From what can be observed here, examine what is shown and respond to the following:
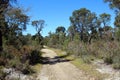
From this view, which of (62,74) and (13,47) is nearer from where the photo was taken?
(62,74)

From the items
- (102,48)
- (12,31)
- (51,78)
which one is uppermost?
(12,31)

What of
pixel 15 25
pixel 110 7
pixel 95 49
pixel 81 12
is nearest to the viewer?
pixel 110 7

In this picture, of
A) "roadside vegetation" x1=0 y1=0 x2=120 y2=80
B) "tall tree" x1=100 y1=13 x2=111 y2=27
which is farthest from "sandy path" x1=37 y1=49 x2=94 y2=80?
"tall tree" x1=100 y1=13 x2=111 y2=27

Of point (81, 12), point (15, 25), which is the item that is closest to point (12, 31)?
point (15, 25)

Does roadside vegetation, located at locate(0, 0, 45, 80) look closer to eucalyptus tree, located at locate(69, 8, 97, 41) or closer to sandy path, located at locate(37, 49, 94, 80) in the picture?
sandy path, located at locate(37, 49, 94, 80)

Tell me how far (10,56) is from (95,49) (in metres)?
11.1

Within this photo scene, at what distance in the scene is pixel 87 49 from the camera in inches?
1248

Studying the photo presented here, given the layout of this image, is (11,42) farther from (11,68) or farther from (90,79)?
(90,79)

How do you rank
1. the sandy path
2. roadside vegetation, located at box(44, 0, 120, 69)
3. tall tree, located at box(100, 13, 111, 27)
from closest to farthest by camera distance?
the sandy path
roadside vegetation, located at box(44, 0, 120, 69)
tall tree, located at box(100, 13, 111, 27)

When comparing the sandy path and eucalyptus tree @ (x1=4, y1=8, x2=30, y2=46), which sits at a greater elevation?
eucalyptus tree @ (x1=4, y1=8, x2=30, y2=46)

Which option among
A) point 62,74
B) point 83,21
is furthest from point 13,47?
point 83,21

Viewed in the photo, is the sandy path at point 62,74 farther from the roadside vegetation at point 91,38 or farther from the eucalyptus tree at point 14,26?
the eucalyptus tree at point 14,26

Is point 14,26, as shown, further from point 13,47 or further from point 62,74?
point 62,74

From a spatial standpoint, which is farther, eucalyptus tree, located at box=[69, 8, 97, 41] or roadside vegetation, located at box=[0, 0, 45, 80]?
eucalyptus tree, located at box=[69, 8, 97, 41]
